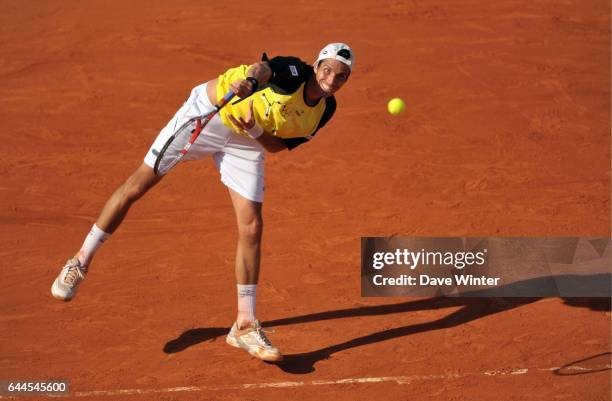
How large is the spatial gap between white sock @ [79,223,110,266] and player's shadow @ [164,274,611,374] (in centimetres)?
97

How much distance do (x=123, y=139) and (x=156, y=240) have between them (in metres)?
2.08

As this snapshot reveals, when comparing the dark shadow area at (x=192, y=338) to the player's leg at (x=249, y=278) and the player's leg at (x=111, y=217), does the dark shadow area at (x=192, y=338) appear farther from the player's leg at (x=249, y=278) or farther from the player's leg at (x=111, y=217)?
the player's leg at (x=111, y=217)

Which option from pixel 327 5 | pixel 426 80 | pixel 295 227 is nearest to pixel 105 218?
pixel 295 227

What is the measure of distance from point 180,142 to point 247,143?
0.52 meters

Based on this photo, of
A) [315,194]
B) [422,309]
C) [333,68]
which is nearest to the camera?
[333,68]

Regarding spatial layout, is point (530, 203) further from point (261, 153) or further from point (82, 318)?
point (82, 318)

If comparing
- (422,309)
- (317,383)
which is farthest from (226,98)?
(422,309)

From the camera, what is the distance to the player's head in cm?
658

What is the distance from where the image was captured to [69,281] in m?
7.12

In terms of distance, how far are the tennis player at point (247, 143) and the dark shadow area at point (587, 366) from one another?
2.26 m

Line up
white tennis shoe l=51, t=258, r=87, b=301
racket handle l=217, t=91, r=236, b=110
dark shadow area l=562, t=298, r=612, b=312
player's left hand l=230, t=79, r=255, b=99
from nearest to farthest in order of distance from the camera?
player's left hand l=230, t=79, r=255, b=99 → racket handle l=217, t=91, r=236, b=110 → white tennis shoe l=51, t=258, r=87, b=301 → dark shadow area l=562, t=298, r=612, b=312

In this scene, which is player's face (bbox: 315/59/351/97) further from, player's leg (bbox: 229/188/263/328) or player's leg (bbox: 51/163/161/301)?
player's leg (bbox: 51/163/161/301)

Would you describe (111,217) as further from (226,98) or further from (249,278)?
(226,98)

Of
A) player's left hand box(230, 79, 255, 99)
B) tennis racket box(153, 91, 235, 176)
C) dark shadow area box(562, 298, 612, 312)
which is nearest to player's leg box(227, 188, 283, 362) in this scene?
tennis racket box(153, 91, 235, 176)
